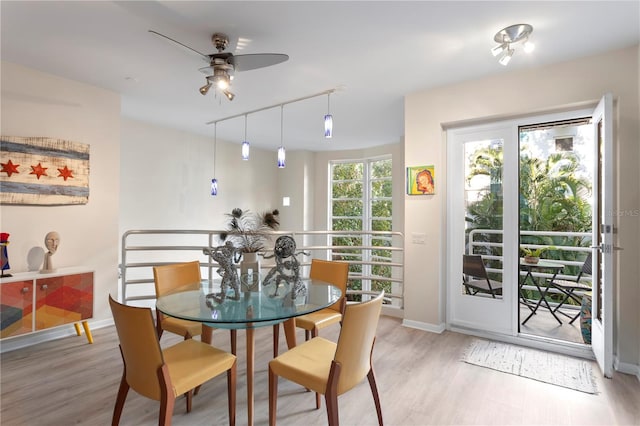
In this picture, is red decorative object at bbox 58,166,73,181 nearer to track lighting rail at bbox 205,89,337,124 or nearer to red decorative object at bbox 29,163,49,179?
red decorative object at bbox 29,163,49,179

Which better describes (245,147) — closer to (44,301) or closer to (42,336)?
(44,301)

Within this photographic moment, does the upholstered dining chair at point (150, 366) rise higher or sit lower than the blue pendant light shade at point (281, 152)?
lower

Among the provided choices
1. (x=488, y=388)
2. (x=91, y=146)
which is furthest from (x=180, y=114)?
(x=488, y=388)

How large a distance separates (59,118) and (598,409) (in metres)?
5.23

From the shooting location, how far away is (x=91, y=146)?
11.9 feet

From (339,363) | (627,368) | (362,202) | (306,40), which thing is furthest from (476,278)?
(362,202)

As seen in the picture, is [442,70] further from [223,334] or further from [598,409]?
[223,334]

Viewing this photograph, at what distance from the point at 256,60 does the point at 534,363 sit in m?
3.36

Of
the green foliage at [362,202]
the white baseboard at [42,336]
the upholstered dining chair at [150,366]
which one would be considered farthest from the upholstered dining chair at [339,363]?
the green foliage at [362,202]

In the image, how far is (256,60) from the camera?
2.29 metres

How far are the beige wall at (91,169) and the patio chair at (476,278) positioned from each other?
156 inches

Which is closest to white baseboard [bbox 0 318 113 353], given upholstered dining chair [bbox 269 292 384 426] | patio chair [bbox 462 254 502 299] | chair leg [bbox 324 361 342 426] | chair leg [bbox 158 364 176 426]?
chair leg [bbox 158 364 176 426]

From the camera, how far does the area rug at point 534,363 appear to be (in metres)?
2.55

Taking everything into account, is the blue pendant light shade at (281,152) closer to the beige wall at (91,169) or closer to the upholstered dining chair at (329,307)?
the upholstered dining chair at (329,307)
